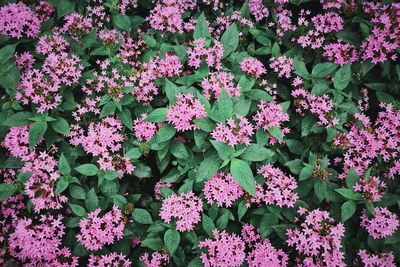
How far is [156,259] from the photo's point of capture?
2377mm

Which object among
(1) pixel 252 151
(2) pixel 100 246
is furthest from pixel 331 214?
(2) pixel 100 246

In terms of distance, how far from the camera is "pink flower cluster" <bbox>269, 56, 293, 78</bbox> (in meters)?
2.91

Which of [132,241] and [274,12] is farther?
[274,12]

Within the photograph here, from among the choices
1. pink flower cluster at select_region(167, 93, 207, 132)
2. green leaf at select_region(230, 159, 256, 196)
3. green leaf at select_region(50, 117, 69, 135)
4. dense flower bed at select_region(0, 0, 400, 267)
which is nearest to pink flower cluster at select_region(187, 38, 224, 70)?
dense flower bed at select_region(0, 0, 400, 267)

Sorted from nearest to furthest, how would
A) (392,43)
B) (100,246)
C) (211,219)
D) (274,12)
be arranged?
1. (100,246)
2. (211,219)
3. (392,43)
4. (274,12)

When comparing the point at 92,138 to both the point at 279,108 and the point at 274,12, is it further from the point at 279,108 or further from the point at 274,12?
the point at 274,12

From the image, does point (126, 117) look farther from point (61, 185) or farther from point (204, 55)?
point (204, 55)

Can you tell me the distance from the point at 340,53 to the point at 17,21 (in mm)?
2948

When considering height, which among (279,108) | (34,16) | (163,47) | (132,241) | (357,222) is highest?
(34,16)

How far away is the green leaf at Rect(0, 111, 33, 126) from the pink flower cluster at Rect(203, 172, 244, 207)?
59.2 inches

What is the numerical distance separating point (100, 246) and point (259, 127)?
1.56 metres

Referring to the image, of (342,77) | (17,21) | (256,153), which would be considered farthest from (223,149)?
(17,21)

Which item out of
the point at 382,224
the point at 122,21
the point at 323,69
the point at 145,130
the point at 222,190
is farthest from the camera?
the point at 122,21

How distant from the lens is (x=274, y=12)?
331 cm
